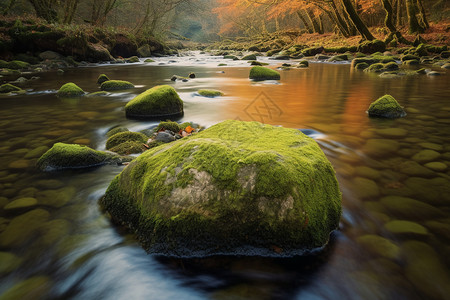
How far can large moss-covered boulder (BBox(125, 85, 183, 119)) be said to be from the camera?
6.22m

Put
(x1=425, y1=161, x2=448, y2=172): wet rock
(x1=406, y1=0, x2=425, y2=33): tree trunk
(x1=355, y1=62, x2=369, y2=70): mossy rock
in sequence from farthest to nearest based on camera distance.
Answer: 1. (x1=406, y1=0, x2=425, y2=33): tree trunk
2. (x1=355, y1=62, x2=369, y2=70): mossy rock
3. (x1=425, y1=161, x2=448, y2=172): wet rock

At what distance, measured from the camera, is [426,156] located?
12.4 feet

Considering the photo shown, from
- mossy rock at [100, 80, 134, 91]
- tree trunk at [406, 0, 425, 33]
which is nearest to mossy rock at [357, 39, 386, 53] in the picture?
tree trunk at [406, 0, 425, 33]

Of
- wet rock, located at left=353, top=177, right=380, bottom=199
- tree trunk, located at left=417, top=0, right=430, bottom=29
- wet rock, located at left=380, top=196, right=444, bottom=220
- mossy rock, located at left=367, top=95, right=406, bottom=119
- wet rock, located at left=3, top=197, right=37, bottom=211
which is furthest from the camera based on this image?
tree trunk, located at left=417, top=0, right=430, bottom=29

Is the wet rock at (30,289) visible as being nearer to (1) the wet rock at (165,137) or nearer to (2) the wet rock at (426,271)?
(2) the wet rock at (426,271)

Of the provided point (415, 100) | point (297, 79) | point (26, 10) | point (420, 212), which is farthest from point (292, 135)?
point (26, 10)

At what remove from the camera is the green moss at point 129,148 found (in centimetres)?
413

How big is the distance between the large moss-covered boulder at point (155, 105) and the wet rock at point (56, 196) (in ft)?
11.0

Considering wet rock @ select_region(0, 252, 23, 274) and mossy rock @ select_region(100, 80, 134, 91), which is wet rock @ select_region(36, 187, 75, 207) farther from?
mossy rock @ select_region(100, 80, 134, 91)

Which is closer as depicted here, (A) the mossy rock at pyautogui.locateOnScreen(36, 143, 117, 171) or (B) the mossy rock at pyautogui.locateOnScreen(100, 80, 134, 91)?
(A) the mossy rock at pyautogui.locateOnScreen(36, 143, 117, 171)

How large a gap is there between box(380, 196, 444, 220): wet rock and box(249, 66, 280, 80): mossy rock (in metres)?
10.2

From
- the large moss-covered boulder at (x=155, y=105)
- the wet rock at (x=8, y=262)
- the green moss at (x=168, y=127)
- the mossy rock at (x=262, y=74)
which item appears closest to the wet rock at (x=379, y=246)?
the wet rock at (x=8, y=262)

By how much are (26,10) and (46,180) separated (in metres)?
27.9

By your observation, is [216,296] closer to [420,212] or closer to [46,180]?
[420,212]
